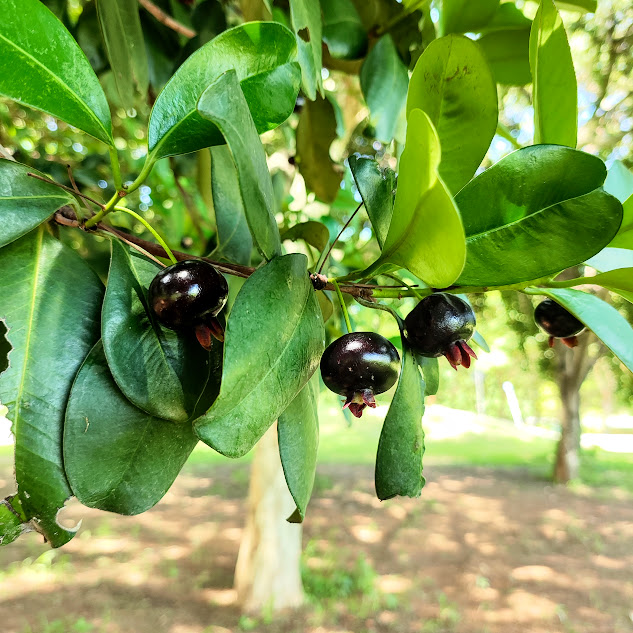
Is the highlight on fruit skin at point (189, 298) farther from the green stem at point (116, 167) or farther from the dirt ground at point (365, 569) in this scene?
the dirt ground at point (365, 569)

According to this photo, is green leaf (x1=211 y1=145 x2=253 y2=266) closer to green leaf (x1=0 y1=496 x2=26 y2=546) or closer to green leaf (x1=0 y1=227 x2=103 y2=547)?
green leaf (x1=0 y1=227 x2=103 y2=547)

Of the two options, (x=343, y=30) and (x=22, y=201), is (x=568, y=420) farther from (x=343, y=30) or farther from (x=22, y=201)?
(x=22, y=201)

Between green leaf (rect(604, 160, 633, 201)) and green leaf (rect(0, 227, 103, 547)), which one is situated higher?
green leaf (rect(604, 160, 633, 201))

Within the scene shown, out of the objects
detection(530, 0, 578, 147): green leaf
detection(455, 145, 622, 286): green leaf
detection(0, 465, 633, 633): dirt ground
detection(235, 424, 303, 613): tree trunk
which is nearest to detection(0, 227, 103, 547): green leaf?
detection(455, 145, 622, 286): green leaf

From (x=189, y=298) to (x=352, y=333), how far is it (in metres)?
0.17

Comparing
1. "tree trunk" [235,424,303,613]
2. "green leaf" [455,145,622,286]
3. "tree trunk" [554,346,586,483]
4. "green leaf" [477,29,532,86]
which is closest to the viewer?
"green leaf" [455,145,622,286]

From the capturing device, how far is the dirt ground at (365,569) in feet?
11.9

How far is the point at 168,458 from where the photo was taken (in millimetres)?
530

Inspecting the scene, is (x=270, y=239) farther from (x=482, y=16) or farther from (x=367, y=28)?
(x=367, y=28)

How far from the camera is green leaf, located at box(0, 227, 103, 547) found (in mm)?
491

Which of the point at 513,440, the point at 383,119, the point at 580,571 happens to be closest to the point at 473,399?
the point at 513,440

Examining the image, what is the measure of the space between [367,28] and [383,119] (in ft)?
0.66

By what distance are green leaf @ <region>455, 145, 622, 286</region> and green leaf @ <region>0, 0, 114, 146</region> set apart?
388 millimetres

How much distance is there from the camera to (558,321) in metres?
0.68
